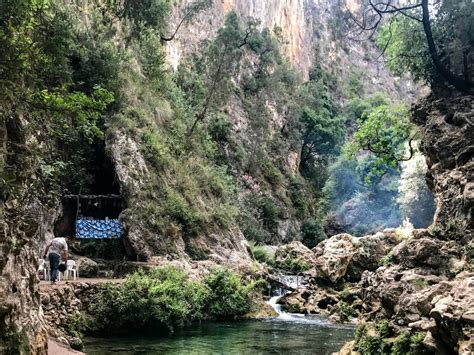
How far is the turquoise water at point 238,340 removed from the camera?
11258mm

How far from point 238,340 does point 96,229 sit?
7.18m

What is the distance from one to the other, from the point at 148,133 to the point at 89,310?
379 inches

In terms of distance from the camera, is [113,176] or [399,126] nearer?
[399,126]

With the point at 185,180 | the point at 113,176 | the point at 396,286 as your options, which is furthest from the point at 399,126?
the point at 113,176

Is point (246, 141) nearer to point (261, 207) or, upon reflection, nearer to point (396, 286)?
point (261, 207)

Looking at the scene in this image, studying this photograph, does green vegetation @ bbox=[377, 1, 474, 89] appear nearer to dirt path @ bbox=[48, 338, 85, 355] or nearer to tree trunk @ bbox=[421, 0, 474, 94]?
tree trunk @ bbox=[421, 0, 474, 94]

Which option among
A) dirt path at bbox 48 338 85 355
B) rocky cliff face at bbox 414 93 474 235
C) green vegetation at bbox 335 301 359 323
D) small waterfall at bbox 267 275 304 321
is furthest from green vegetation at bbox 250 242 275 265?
dirt path at bbox 48 338 85 355

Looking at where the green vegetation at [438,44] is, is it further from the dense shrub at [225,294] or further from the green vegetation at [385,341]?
the dense shrub at [225,294]

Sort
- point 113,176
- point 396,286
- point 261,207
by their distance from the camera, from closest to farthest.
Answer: point 396,286 → point 113,176 → point 261,207

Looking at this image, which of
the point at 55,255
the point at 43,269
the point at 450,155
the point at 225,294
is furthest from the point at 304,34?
the point at 55,255

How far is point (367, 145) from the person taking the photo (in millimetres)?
14094

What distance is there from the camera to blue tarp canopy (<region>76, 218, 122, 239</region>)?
17219 millimetres

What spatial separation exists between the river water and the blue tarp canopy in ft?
15.8

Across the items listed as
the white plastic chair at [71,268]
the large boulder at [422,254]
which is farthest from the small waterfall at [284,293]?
the large boulder at [422,254]
